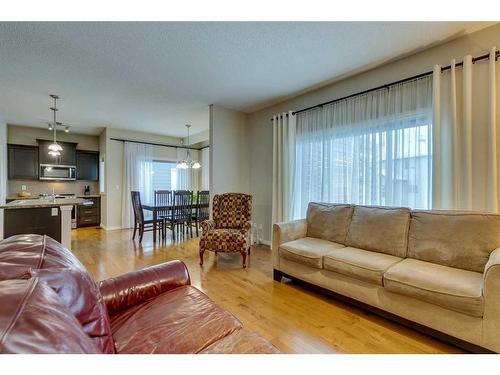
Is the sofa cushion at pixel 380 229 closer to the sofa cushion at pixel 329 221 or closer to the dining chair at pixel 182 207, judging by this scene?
the sofa cushion at pixel 329 221

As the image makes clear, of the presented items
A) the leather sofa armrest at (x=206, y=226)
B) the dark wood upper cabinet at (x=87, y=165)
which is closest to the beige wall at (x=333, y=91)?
the leather sofa armrest at (x=206, y=226)

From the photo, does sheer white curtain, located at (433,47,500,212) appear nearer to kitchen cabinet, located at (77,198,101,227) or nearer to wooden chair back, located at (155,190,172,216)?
wooden chair back, located at (155,190,172,216)

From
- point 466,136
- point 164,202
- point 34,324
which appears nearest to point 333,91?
point 466,136

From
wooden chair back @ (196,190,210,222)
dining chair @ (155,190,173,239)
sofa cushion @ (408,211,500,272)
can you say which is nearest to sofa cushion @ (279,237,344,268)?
sofa cushion @ (408,211,500,272)

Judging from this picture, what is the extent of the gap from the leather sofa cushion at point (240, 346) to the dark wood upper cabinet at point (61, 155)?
6.91 meters

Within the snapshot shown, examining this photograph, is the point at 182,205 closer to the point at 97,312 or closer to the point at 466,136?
the point at 97,312

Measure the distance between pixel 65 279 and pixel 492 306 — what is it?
7.55 ft

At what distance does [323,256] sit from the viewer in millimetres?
2350

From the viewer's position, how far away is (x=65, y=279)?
923mm

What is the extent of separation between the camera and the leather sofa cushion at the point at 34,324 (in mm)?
502

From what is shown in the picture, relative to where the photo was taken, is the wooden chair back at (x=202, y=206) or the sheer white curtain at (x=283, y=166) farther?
the wooden chair back at (x=202, y=206)

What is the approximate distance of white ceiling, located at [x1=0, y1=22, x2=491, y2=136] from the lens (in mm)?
2193
